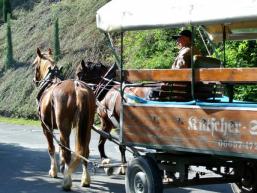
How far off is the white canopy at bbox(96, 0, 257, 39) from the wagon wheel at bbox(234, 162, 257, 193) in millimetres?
1911

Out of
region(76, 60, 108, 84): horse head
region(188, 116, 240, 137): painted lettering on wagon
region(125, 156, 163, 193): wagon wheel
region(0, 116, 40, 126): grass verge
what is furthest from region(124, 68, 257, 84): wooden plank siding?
region(0, 116, 40, 126): grass verge

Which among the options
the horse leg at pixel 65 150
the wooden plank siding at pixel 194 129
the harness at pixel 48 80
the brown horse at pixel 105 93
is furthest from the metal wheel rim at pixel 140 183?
the harness at pixel 48 80

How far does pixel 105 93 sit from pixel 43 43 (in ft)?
66.5

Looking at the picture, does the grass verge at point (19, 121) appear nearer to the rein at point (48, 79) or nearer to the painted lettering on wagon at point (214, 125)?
the rein at point (48, 79)

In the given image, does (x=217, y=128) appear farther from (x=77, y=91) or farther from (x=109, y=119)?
(x=109, y=119)

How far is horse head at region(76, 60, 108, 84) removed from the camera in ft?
40.4

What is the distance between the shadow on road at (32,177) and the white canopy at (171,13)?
10.7ft

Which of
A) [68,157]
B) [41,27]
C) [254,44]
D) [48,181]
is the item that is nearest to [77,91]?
[68,157]

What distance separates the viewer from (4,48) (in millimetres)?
34406

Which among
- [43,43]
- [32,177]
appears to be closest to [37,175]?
[32,177]

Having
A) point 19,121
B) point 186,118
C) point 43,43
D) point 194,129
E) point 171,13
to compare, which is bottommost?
point 19,121

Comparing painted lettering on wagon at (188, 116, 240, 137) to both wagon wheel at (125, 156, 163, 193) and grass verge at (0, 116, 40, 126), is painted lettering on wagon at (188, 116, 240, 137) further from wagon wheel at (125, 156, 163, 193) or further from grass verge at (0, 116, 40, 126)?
grass verge at (0, 116, 40, 126)

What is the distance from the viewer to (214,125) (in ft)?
22.1

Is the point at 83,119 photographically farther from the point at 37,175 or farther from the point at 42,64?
the point at 42,64
